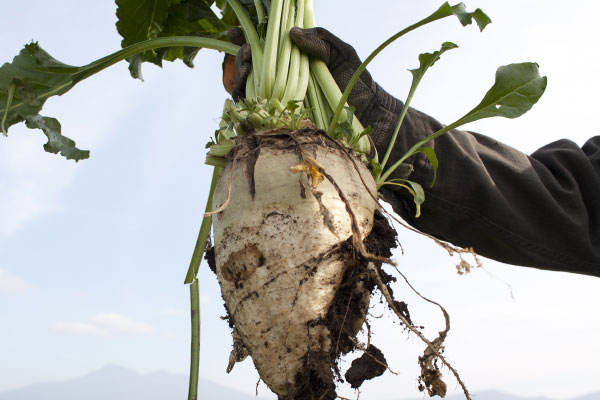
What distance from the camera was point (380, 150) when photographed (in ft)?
5.66

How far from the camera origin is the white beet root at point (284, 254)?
4.07 feet

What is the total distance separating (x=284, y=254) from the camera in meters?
1.24

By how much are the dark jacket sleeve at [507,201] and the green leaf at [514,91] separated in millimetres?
310

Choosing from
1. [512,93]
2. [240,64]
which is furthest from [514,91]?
[240,64]

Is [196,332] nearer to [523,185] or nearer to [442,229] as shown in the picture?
[442,229]

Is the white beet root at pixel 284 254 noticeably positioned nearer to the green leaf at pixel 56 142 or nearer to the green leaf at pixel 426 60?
the green leaf at pixel 426 60

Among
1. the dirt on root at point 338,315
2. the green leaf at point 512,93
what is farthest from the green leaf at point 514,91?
the dirt on root at point 338,315

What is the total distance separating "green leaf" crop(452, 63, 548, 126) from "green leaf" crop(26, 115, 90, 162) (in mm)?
1270

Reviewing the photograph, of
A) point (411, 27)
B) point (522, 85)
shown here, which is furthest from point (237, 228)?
point (522, 85)

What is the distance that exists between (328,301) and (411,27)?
766mm

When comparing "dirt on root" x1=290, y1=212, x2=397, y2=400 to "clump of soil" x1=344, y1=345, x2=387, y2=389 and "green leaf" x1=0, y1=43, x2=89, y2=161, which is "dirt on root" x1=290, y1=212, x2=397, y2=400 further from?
"green leaf" x1=0, y1=43, x2=89, y2=161

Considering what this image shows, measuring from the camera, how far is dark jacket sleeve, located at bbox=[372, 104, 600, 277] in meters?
1.82

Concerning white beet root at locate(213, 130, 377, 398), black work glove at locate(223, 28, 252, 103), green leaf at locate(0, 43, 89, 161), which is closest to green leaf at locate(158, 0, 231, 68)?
black work glove at locate(223, 28, 252, 103)

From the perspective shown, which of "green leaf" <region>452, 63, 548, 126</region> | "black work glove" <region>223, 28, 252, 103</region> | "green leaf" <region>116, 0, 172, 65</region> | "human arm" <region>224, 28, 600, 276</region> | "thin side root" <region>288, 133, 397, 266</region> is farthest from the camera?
"green leaf" <region>116, 0, 172, 65</region>
